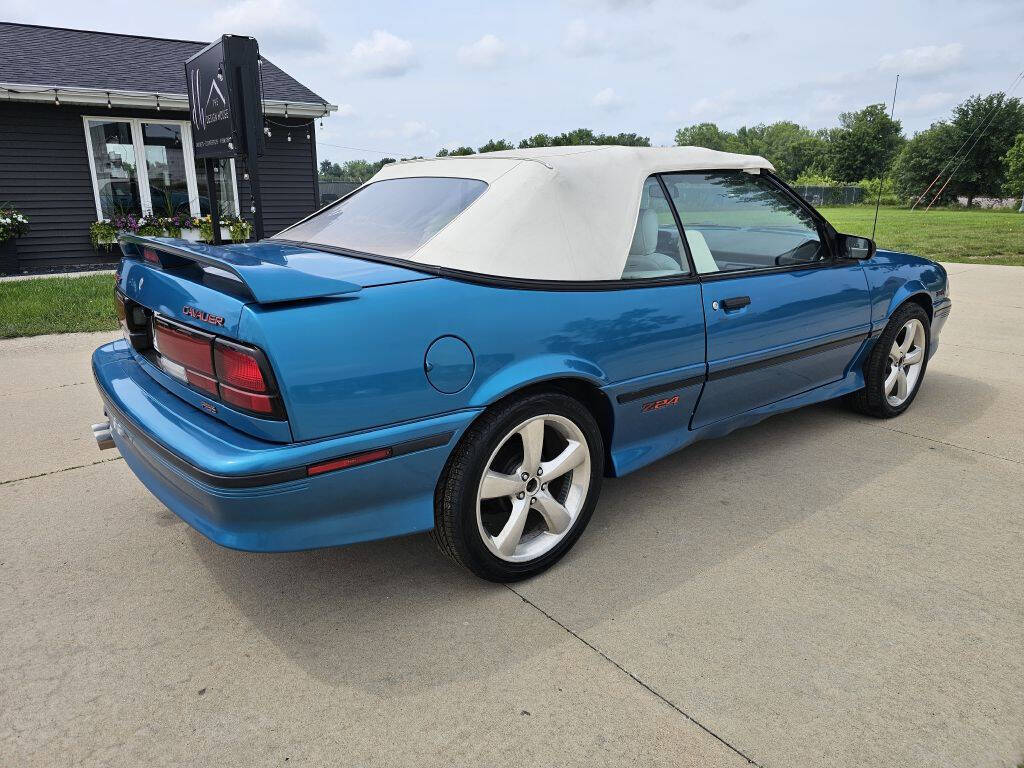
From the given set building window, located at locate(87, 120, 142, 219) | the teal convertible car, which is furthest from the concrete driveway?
building window, located at locate(87, 120, 142, 219)

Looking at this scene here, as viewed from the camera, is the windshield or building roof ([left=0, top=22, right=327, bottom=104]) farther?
building roof ([left=0, top=22, right=327, bottom=104])

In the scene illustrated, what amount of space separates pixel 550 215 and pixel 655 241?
1.78ft

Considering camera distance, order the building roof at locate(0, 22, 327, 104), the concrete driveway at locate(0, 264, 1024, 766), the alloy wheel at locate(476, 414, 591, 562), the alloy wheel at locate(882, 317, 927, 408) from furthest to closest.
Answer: the building roof at locate(0, 22, 327, 104) < the alloy wheel at locate(882, 317, 927, 408) < the alloy wheel at locate(476, 414, 591, 562) < the concrete driveway at locate(0, 264, 1024, 766)

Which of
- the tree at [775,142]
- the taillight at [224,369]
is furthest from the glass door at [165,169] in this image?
the tree at [775,142]

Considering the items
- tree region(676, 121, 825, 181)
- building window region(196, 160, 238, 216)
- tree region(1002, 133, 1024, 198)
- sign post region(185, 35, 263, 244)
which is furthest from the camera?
tree region(676, 121, 825, 181)

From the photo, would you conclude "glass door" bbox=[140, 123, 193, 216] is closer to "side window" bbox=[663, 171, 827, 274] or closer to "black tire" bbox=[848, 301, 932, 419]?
"side window" bbox=[663, 171, 827, 274]

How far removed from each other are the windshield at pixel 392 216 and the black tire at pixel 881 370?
2.65 metres

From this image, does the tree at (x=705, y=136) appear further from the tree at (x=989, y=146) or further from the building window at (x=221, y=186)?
the building window at (x=221, y=186)

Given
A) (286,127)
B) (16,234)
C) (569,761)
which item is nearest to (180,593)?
(569,761)

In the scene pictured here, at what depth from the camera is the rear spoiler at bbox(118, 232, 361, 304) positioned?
76.9 inches

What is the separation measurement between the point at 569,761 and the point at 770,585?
111 cm

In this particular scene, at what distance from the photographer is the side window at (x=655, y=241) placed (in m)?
2.80

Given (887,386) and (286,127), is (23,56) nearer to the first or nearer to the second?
(286,127)

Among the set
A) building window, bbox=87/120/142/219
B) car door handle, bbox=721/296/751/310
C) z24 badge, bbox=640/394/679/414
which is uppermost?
building window, bbox=87/120/142/219
